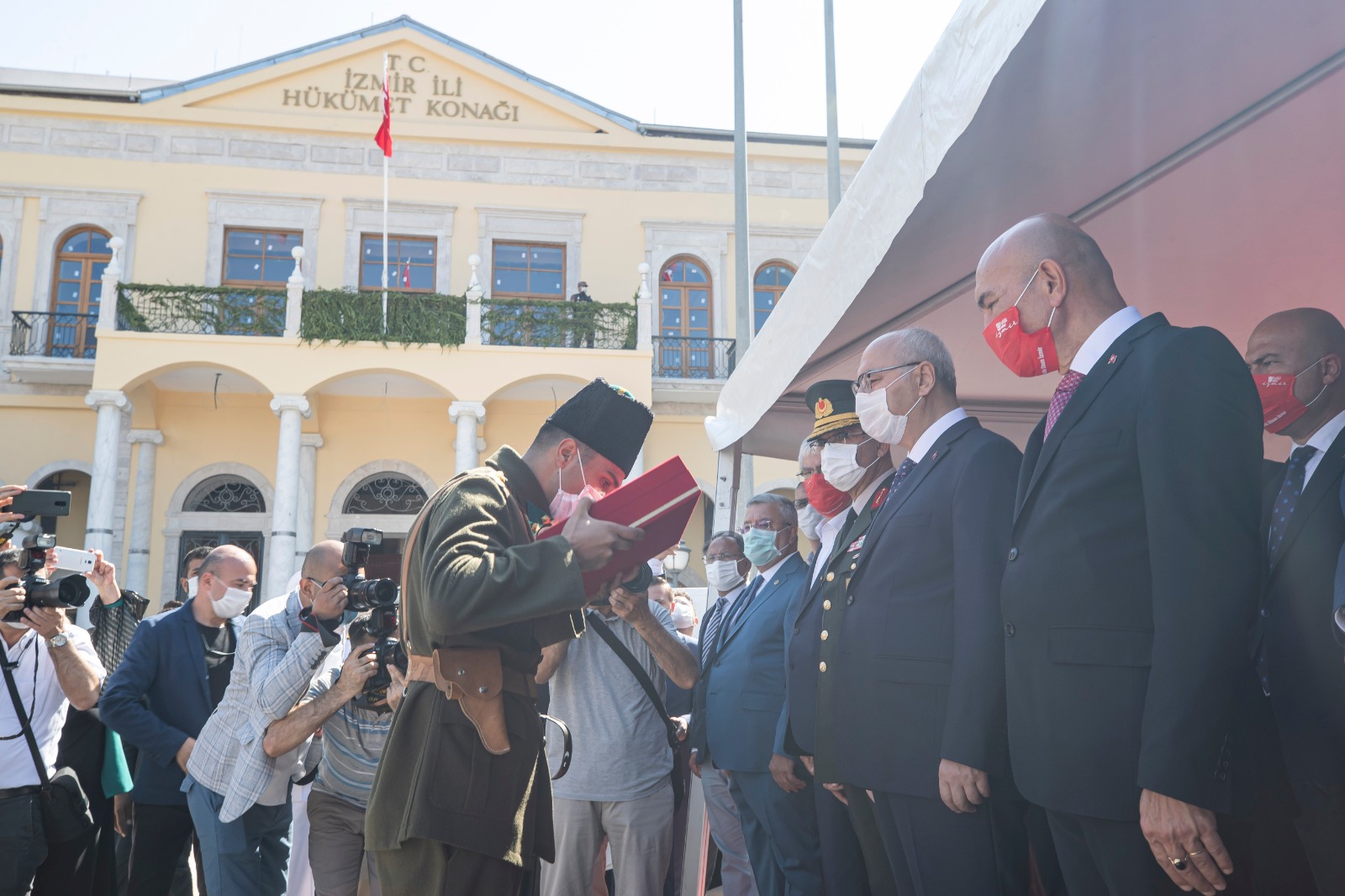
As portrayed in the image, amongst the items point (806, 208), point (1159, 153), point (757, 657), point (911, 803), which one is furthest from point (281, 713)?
point (806, 208)

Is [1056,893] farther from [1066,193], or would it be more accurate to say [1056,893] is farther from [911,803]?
[1066,193]

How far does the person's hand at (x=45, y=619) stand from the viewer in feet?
13.2

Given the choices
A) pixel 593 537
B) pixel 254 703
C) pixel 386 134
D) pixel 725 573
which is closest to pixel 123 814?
pixel 254 703

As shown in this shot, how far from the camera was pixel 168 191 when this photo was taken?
18250 mm

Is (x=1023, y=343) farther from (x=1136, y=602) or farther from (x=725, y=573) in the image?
(x=725, y=573)

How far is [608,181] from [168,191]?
8.07 m

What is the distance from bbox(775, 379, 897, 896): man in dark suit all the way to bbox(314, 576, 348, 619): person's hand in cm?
163

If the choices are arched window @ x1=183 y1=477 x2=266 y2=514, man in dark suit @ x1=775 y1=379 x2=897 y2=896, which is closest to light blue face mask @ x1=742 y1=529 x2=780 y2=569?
man in dark suit @ x1=775 y1=379 x2=897 y2=896

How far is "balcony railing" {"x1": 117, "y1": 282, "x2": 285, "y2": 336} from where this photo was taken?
53.1 feet

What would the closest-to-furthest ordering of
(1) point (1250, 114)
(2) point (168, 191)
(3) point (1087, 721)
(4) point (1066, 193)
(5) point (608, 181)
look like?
(3) point (1087, 721) < (1) point (1250, 114) < (4) point (1066, 193) < (2) point (168, 191) < (5) point (608, 181)

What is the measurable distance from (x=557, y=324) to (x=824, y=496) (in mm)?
13753

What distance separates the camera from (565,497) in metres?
2.90

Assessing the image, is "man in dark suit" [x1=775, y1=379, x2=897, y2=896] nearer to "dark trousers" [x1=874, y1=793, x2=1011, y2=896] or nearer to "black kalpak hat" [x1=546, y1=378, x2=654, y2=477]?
"dark trousers" [x1=874, y1=793, x2=1011, y2=896]

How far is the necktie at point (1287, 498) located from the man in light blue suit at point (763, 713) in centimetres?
165
